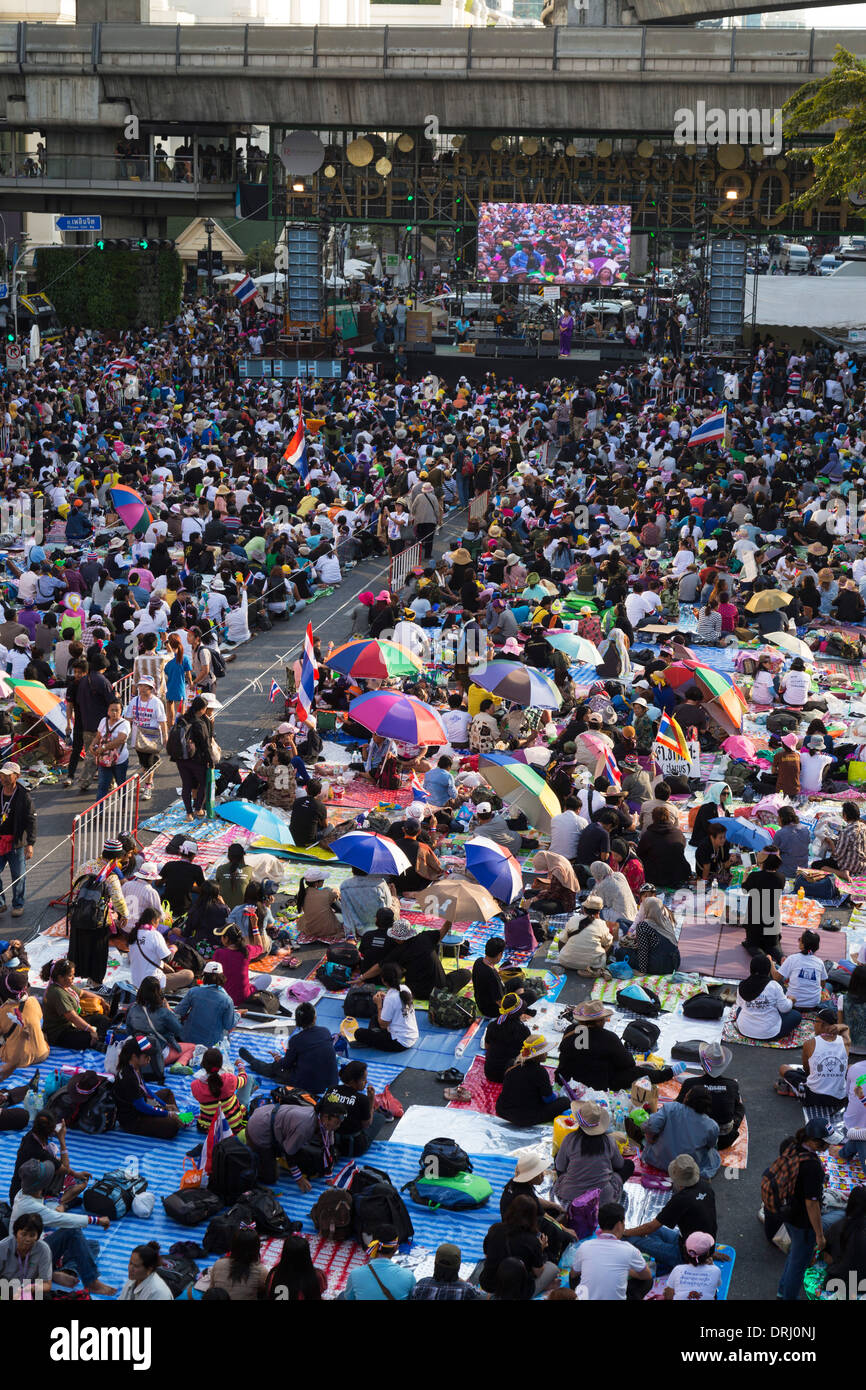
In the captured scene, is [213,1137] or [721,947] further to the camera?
[721,947]

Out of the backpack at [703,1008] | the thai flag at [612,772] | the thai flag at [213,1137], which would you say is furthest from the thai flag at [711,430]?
the thai flag at [213,1137]

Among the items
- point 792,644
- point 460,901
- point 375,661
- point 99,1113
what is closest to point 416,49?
point 792,644

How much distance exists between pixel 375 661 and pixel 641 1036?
6.86 metres

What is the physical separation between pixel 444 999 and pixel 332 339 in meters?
34.9

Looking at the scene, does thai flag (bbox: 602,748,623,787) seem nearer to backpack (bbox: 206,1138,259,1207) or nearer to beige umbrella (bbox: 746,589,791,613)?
backpack (bbox: 206,1138,259,1207)

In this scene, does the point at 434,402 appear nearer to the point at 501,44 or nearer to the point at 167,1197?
the point at 501,44

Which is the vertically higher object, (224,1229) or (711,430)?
(711,430)

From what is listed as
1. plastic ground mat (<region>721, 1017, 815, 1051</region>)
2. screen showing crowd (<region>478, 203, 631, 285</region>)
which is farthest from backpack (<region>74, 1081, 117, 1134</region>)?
screen showing crowd (<region>478, 203, 631, 285</region>)

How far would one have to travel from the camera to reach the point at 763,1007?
12.1 meters

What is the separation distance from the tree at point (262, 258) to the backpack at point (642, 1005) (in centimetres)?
5775

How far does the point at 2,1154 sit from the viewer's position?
416 inches

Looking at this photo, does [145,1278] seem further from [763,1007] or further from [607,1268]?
[763,1007]

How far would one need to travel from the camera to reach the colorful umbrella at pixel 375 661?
17891 millimetres
